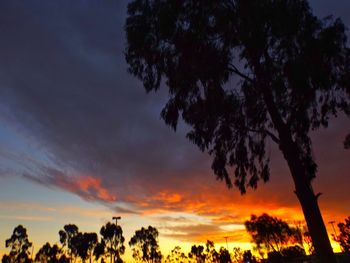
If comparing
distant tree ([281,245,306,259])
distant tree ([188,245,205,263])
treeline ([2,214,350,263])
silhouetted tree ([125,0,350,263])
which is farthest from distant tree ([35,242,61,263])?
silhouetted tree ([125,0,350,263])

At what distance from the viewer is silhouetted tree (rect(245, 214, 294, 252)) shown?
69750 millimetres

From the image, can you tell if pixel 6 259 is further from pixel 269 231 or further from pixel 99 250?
pixel 269 231

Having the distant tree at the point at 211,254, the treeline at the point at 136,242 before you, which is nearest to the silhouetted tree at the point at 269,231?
the treeline at the point at 136,242

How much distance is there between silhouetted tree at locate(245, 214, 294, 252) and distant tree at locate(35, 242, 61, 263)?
1864 inches

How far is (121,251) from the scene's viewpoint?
8056 centimetres

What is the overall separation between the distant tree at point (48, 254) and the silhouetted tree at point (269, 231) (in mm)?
47348

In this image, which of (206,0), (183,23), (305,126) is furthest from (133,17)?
(305,126)

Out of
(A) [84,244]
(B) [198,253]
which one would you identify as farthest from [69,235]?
(B) [198,253]

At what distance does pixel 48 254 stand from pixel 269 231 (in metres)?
53.7

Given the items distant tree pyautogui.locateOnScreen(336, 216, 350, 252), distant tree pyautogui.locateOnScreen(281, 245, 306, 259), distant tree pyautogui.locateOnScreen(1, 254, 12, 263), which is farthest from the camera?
distant tree pyautogui.locateOnScreen(281, 245, 306, 259)

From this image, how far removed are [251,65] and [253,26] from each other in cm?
161

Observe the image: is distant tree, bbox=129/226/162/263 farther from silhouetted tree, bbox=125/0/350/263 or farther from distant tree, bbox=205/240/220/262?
silhouetted tree, bbox=125/0/350/263

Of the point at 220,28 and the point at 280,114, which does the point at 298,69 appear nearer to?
the point at 280,114

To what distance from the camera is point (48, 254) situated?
81.9 meters
